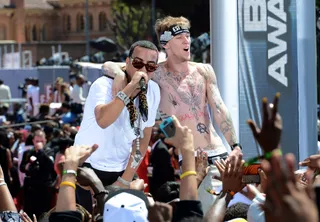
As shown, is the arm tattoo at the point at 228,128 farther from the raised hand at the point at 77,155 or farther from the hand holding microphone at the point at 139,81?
the raised hand at the point at 77,155

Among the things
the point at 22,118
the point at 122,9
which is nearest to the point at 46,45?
the point at 122,9

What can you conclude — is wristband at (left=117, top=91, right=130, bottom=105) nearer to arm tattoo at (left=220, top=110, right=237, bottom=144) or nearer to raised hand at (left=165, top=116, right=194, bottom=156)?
arm tattoo at (left=220, top=110, right=237, bottom=144)

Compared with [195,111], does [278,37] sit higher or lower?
higher

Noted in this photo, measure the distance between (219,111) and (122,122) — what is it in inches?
34.1

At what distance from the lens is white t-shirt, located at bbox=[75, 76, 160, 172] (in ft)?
21.0

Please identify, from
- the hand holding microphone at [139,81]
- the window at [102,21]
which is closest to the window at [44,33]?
the window at [102,21]

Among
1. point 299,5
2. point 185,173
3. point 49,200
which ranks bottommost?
point 49,200

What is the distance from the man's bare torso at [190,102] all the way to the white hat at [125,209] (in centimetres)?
287

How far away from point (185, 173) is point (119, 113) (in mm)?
1838

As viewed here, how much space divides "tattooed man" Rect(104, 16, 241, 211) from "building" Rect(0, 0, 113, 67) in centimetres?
8255

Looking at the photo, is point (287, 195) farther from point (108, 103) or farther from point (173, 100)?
point (173, 100)

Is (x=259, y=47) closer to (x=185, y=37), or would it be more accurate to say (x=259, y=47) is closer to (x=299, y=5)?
(x=299, y=5)

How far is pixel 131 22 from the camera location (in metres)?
57.8

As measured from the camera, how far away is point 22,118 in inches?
912
